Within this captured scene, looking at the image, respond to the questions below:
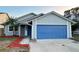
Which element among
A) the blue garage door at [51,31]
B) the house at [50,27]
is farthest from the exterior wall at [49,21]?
the blue garage door at [51,31]

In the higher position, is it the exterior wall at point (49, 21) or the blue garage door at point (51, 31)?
the exterior wall at point (49, 21)

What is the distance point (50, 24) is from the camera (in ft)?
72.5

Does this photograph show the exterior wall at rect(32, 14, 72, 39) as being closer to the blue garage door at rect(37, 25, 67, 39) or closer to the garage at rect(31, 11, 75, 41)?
the garage at rect(31, 11, 75, 41)

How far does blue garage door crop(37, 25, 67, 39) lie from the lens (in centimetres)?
2164

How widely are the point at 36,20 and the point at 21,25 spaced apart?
5.14 m

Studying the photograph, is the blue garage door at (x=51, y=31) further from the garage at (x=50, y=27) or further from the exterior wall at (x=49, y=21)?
the exterior wall at (x=49, y=21)

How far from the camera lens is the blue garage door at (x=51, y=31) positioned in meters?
21.6

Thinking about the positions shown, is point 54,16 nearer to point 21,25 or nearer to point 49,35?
point 49,35

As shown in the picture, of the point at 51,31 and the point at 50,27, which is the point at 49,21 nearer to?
the point at 50,27

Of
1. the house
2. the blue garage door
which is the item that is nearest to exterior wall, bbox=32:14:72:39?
the house

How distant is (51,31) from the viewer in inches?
864

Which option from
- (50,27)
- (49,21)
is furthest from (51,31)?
(49,21)
